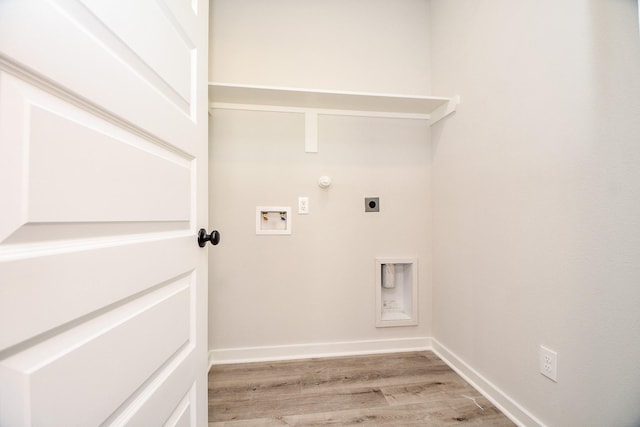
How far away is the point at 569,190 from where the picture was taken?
100cm

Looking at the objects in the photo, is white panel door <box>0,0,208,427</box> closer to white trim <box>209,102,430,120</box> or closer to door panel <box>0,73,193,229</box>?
door panel <box>0,73,193,229</box>

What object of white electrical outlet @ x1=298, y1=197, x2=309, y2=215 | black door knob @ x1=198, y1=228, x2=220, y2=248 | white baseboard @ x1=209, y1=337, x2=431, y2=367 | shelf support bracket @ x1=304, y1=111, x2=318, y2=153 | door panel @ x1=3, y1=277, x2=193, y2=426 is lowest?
white baseboard @ x1=209, y1=337, x2=431, y2=367

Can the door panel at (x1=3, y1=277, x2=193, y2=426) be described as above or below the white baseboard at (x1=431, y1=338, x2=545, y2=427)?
above

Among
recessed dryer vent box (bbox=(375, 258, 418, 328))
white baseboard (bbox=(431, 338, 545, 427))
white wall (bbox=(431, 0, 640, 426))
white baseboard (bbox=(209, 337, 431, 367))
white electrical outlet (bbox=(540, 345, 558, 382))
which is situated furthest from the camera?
recessed dryer vent box (bbox=(375, 258, 418, 328))

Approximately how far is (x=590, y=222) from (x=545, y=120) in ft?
1.56

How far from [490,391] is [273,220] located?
64.9 inches

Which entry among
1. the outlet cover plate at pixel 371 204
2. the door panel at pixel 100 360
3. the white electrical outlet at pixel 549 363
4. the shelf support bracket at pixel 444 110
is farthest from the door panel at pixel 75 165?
the shelf support bracket at pixel 444 110

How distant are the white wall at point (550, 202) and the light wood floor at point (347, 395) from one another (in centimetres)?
22

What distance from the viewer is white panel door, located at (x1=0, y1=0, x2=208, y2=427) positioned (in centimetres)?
33

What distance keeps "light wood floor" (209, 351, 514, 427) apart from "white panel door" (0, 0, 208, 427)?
0.64 m

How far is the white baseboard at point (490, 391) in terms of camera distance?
117 centimetres

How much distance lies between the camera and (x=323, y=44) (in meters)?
1.85

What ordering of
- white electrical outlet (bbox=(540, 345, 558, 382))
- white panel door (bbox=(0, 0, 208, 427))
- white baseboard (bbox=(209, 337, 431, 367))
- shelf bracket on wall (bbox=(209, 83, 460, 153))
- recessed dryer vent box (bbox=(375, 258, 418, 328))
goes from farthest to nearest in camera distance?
1. recessed dryer vent box (bbox=(375, 258, 418, 328))
2. white baseboard (bbox=(209, 337, 431, 367))
3. shelf bracket on wall (bbox=(209, 83, 460, 153))
4. white electrical outlet (bbox=(540, 345, 558, 382))
5. white panel door (bbox=(0, 0, 208, 427))

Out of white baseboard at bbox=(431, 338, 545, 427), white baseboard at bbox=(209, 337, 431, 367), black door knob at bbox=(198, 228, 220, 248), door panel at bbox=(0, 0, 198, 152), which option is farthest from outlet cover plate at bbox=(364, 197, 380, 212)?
door panel at bbox=(0, 0, 198, 152)
